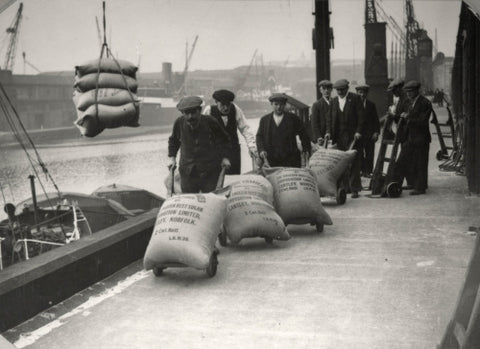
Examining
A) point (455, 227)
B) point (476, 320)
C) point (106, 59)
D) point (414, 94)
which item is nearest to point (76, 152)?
point (106, 59)

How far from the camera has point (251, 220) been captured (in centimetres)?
545

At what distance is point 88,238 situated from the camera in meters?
5.11

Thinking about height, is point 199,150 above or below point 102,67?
below

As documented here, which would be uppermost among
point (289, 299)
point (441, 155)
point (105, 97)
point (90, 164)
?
point (105, 97)

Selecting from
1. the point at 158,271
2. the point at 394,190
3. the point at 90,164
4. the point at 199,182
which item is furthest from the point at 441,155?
the point at 90,164

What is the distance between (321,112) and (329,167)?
3.96 feet

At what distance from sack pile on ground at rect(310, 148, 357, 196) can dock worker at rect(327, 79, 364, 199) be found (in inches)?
24.5

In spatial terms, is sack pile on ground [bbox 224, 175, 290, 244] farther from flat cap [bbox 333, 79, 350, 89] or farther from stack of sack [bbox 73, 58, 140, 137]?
flat cap [bbox 333, 79, 350, 89]

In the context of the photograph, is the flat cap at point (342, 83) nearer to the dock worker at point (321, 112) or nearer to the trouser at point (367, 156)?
the dock worker at point (321, 112)

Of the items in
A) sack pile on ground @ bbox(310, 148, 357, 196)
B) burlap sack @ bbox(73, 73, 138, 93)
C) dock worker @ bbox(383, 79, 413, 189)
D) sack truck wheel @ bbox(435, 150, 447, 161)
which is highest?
burlap sack @ bbox(73, 73, 138, 93)

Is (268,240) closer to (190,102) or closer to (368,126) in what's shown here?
(190,102)

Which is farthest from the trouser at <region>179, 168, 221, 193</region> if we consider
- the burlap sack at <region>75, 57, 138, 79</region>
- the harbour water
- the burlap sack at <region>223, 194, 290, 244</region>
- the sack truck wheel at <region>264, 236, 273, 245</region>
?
the harbour water

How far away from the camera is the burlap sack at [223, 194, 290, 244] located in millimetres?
5441

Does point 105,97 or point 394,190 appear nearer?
point 105,97
